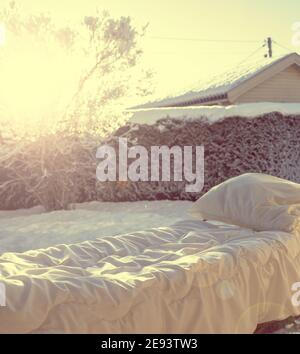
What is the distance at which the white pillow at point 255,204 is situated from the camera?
13.9ft

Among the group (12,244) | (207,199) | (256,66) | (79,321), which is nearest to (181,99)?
(256,66)

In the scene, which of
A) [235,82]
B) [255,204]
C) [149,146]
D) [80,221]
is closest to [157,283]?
[255,204]

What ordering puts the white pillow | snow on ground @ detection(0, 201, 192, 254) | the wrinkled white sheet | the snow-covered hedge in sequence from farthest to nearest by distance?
1. the snow-covered hedge
2. snow on ground @ detection(0, 201, 192, 254)
3. the white pillow
4. the wrinkled white sheet

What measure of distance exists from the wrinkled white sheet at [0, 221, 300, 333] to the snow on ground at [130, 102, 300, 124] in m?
6.24

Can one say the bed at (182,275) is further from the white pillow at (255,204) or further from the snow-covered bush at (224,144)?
the snow-covered bush at (224,144)

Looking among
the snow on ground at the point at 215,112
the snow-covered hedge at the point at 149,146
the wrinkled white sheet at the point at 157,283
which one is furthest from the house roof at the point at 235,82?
the wrinkled white sheet at the point at 157,283

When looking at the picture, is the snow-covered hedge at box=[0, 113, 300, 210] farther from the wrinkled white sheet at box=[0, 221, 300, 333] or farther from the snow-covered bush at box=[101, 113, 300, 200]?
the wrinkled white sheet at box=[0, 221, 300, 333]

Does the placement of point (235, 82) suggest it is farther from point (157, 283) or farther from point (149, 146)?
point (157, 283)

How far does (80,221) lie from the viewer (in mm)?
9141

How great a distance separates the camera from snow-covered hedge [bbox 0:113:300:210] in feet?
33.9

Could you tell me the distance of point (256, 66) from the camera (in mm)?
17344

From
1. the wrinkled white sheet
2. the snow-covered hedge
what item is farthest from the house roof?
the wrinkled white sheet

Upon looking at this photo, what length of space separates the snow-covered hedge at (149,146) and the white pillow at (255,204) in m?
5.79
